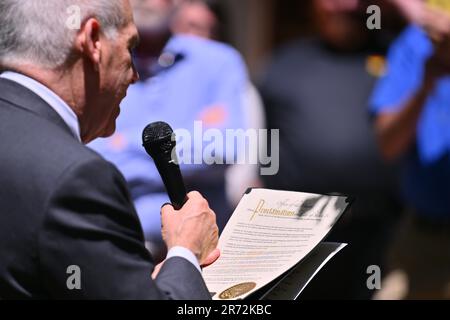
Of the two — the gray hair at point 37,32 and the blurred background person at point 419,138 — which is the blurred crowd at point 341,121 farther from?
the gray hair at point 37,32

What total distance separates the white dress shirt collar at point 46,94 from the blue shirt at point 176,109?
1622 millimetres

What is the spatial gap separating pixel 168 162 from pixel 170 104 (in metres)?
2.22

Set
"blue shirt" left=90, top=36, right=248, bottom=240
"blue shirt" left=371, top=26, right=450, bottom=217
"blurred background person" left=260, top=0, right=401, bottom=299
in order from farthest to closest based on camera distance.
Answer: "blurred background person" left=260, top=0, right=401, bottom=299 < "blue shirt" left=371, top=26, right=450, bottom=217 < "blue shirt" left=90, top=36, right=248, bottom=240

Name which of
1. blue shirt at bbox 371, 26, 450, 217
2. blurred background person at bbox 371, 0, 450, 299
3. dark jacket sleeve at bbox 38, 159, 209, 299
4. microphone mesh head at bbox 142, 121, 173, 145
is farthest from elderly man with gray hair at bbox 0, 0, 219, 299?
blue shirt at bbox 371, 26, 450, 217

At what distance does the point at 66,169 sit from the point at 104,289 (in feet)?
0.93

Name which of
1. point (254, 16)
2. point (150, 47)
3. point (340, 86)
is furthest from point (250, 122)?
point (254, 16)

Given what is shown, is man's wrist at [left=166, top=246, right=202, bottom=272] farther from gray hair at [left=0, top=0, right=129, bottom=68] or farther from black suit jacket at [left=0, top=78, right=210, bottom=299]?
gray hair at [left=0, top=0, right=129, bottom=68]

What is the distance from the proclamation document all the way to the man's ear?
541 mm

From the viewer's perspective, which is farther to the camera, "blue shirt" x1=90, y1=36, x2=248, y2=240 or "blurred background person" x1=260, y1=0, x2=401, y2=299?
"blurred background person" x1=260, y1=0, x2=401, y2=299

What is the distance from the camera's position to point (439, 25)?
4535mm

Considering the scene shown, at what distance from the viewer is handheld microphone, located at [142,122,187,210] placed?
2688 mm

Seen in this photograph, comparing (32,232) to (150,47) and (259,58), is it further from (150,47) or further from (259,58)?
(259,58)

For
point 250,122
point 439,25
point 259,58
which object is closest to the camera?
point 439,25

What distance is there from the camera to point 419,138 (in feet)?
17.3
